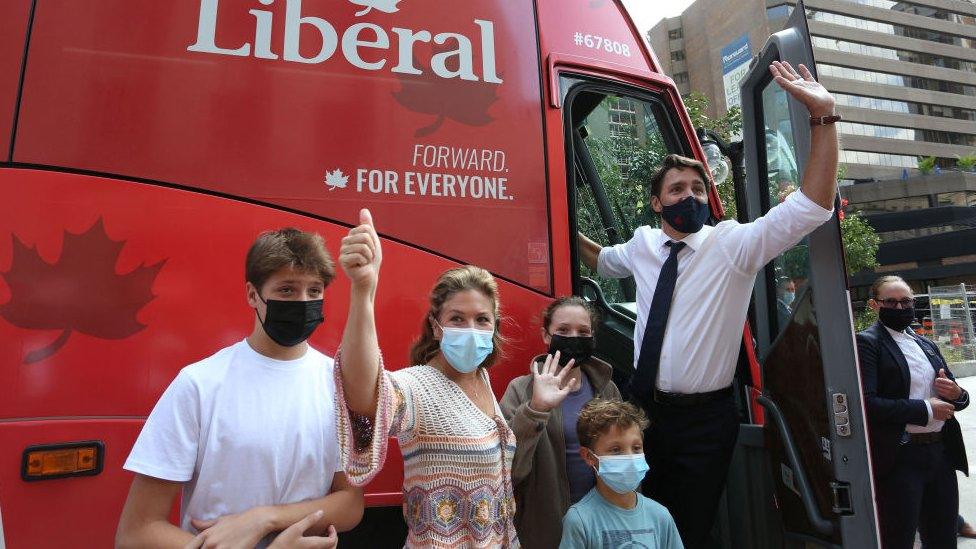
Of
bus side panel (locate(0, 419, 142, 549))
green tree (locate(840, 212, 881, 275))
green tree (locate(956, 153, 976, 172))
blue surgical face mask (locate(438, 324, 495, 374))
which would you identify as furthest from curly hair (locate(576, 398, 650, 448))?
green tree (locate(956, 153, 976, 172))

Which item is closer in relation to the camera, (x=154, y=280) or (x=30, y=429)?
Answer: (x=30, y=429)

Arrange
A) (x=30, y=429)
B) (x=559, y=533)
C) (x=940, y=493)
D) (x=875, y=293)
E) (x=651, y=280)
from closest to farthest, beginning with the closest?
(x=30, y=429) < (x=559, y=533) < (x=651, y=280) < (x=940, y=493) < (x=875, y=293)

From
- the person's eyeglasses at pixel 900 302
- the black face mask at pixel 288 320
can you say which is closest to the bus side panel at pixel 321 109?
the black face mask at pixel 288 320

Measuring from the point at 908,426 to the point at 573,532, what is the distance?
2579 millimetres

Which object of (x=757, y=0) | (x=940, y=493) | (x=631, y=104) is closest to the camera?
(x=631, y=104)

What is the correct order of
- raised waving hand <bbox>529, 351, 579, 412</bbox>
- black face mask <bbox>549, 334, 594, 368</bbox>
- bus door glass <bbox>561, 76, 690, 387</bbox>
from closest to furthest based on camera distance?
1. raised waving hand <bbox>529, 351, 579, 412</bbox>
2. black face mask <bbox>549, 334, 594, 368</bbox>
3. bus door glass <bbox>561, 76, 690, 387</bbox>

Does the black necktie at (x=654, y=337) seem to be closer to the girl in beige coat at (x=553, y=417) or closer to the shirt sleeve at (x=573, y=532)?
the girl in beige coat at (x=553, y=417)

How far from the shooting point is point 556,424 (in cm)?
215

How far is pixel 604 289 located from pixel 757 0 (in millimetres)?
53245

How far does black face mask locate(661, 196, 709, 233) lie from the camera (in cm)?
241

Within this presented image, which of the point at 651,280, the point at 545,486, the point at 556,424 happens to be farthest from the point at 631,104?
the point at 545,486

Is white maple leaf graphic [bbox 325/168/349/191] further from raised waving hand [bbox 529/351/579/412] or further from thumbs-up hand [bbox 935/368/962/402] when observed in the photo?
thumbs-up hand [bbox 935/368/962/402]

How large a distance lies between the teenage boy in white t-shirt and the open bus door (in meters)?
1.60

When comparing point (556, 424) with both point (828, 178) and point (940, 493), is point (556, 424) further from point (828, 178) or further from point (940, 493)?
point (940, 493)
